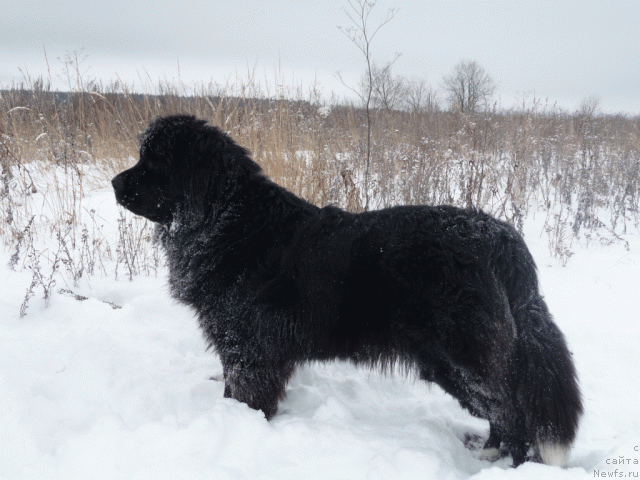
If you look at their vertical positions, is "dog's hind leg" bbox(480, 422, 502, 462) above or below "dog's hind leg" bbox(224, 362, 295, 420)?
below

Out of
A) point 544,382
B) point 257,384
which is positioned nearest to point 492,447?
point 544,382

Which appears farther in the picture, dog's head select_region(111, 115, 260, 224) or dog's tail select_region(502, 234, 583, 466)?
dog's head select_region(111, 115, 260, 224)

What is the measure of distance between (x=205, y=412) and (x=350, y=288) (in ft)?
3.41

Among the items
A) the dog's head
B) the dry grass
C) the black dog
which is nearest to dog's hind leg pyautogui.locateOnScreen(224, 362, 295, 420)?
the black dog

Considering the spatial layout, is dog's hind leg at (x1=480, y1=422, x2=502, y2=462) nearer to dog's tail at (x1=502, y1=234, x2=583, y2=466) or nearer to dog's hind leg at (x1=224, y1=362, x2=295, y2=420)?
dog's tail at (x1=502, y1=234, x2=583, y2=466)

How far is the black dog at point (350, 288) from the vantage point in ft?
6.23

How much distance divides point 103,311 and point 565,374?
3.17m

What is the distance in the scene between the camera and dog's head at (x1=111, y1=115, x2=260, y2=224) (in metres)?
2.44

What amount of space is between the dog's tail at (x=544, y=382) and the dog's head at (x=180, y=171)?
1.75 meters

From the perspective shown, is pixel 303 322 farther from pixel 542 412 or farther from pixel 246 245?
pixel 542 412

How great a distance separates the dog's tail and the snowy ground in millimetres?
174

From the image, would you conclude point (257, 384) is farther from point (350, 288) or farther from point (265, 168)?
point (265, 168)

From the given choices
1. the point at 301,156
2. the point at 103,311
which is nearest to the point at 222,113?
the point at 301,156

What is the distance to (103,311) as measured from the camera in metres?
3.22
